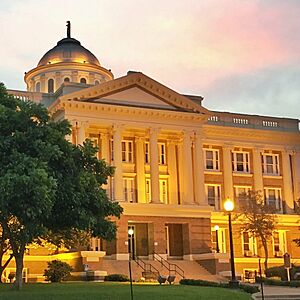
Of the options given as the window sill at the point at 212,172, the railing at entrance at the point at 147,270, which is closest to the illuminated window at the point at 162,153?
the window sill at the point at 212,172

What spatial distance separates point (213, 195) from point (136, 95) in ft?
41.5

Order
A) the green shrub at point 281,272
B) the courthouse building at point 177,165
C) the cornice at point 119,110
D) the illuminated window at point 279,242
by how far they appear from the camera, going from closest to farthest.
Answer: the green shrub at point 281,272 < the cornice at point 119,110 < the courthouse building at point 177,165 < the illuminated window at point 279,242

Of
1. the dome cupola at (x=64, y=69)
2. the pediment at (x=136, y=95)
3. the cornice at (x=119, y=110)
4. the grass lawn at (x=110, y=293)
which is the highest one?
the dome cupola at (x=64, y=69)

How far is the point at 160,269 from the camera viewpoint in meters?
47.9

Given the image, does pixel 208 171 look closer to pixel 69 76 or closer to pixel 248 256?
pixel 248 256

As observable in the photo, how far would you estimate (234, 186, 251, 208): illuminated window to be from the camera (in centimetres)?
6009

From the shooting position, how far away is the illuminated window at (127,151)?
55.8 m

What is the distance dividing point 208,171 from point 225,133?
12.4 ft

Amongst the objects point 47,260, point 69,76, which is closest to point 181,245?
point 47,260

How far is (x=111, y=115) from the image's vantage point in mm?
52375

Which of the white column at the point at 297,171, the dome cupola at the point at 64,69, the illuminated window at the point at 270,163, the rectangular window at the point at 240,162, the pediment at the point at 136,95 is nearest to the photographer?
the pediment at the point at 136,95

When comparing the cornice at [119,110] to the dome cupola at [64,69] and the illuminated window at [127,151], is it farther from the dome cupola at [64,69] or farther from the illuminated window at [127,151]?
the dome cupola at [64,69]

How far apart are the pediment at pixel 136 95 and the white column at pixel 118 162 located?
2.28 metres

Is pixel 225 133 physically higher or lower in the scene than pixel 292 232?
higher
